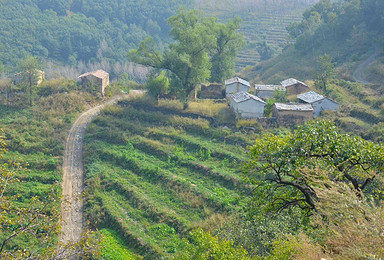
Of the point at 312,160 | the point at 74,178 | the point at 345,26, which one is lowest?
the point at 74,178

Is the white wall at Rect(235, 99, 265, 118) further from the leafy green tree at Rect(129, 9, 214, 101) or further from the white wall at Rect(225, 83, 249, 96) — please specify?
the white wall at Rect(225, 83, 249, 96)

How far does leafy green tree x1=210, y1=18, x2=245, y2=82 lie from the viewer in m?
44.9

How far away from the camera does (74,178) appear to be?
2497cm

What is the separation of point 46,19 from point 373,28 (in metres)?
64.8

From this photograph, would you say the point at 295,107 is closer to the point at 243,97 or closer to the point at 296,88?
the point at 243,97

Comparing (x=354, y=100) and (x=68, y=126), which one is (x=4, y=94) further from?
(x=354, y=100)

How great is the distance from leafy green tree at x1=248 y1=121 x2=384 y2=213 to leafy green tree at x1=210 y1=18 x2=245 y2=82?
31434mm

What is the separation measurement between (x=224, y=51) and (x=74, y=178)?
26516 millimetres

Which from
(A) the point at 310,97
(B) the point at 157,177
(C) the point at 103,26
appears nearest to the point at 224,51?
(A) the point at 310,97

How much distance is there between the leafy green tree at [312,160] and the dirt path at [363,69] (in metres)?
31.6

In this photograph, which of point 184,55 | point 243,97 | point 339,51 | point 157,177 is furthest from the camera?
point 339,51

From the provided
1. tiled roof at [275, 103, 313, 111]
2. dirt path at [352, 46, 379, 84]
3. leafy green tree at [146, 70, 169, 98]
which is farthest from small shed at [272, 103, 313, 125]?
dirt path at [352, 46, 379, 84]

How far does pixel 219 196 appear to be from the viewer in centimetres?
2258

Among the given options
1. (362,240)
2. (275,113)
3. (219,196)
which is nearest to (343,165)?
(362,240)
